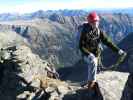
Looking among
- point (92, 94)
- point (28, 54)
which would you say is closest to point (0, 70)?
point (28, 54)

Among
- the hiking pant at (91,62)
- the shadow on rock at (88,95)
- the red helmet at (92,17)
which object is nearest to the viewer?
the red helmet at (92,17)

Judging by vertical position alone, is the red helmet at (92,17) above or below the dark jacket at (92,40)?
above

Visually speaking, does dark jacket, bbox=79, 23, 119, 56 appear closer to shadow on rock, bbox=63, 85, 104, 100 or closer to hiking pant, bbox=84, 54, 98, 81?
hiking pant, bbox=84, 54, 98, 81

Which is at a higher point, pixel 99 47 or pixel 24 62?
→ pixel 99 47

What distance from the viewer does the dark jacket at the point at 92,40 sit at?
78.0 feet

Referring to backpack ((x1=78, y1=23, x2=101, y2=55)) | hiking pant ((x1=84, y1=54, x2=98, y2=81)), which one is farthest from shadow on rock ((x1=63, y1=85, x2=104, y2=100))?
backpack ((x1=78, y1=23, x2=101, y2=55))

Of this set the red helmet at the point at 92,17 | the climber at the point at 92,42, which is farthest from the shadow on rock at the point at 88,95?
the red helmet at the point at 92,17

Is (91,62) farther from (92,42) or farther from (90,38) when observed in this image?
(90,38)

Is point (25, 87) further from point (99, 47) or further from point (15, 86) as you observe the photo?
point (99, 47)

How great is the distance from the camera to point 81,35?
23797 millimetres

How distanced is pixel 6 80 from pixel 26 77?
37.2 feet

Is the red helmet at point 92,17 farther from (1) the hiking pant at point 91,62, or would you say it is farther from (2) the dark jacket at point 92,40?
(1) the hiking pant at point 91,62

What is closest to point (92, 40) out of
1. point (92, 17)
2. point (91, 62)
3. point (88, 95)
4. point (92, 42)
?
point (92, 42)

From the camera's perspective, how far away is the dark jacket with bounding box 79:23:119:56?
23766mm
